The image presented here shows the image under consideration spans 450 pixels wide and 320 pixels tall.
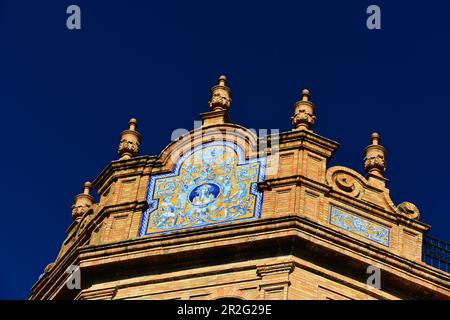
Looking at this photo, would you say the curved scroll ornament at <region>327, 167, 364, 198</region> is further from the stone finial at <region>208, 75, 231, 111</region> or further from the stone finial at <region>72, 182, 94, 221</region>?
the stone finial at <region>72, 182, 94, 221</region>

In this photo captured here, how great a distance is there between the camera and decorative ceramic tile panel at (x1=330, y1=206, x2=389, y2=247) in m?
35.9

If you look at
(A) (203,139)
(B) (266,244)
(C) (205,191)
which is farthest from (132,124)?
(B) (266,244)

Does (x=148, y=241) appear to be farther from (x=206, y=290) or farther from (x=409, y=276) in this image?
(x=409, y=276)

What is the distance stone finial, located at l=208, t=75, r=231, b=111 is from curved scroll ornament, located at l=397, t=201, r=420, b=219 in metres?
4.16

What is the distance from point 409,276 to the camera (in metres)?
35.4

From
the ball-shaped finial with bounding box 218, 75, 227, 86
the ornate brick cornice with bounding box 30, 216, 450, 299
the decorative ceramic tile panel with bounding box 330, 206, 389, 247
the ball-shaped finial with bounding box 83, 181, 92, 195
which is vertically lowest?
the ornate brick cornice with bounding box 30, 216, 450, 299

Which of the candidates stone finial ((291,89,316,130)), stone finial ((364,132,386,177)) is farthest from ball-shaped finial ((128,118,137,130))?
stone finial ((364,132,386,177))

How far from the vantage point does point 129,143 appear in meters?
38.6

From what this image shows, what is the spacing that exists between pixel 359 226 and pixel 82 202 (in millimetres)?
6334

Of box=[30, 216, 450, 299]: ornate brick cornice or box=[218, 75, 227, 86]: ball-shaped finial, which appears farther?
box=[218, 75, 227, 86]: ball-shaped finial

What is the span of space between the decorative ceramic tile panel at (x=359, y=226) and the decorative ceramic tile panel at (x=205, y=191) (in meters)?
1.41

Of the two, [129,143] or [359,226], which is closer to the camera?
[359,226]

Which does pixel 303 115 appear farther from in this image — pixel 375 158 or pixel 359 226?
pixel 359 226
